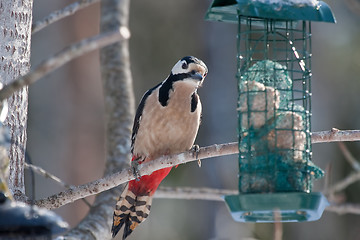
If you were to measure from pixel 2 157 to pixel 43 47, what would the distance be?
12578mm

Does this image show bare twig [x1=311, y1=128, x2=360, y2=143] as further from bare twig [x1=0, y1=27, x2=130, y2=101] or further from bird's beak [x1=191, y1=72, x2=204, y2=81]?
bare twig [x1=0, y1=27, x2=130, y2=101]

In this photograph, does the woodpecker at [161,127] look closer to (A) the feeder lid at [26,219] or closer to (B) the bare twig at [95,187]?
(B) the bare twig at [95,187]

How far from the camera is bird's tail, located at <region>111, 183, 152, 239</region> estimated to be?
6.31 metres

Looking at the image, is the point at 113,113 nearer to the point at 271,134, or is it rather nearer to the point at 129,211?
the point at 129,211

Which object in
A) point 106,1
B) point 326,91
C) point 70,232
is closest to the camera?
point 70,232

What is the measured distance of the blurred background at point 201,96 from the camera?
525 inches

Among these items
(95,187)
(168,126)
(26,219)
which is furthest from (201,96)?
(26,219)

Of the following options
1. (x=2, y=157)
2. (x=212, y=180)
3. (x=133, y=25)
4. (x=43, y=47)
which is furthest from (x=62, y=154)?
(x=2, y=157)

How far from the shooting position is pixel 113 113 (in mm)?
7449

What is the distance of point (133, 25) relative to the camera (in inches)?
678

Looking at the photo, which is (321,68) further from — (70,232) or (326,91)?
(70,232)

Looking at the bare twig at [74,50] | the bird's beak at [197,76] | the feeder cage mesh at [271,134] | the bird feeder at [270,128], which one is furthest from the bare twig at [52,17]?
the bare twig at [74,50]

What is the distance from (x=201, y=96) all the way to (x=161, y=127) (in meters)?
8.45

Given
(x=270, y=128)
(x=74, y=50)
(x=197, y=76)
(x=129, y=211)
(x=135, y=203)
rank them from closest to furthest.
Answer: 1. (x=74, y=50)
2. (x=270, y=128)
3. (x=197, y=76)
4. (x=129, y=211)
5. (x=135, y=203)
